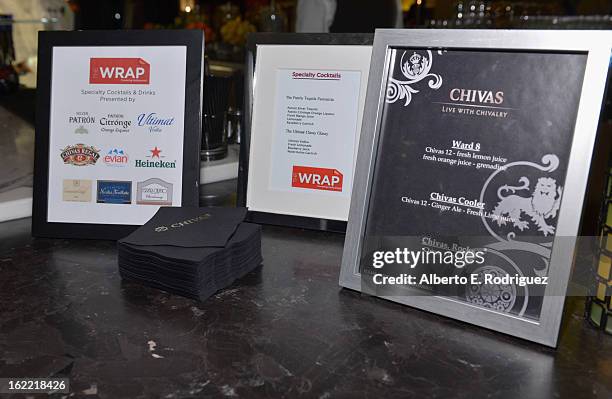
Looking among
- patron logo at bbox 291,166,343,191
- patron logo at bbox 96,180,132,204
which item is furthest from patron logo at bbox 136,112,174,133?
patron logo at bbox 291,166,343,191

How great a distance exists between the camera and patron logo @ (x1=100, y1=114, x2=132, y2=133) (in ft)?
3.38

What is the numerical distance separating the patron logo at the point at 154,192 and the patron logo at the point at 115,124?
0.32 ft

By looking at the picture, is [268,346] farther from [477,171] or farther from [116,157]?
[116,157]

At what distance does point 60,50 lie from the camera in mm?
1036

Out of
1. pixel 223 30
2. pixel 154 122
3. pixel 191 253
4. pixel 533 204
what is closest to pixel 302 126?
pixel 154 122

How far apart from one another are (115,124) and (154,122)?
7 cm

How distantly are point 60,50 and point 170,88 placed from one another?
20 cm

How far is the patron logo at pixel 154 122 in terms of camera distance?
1024 millimetres

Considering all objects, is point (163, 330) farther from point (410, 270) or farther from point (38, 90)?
point (38, 90)

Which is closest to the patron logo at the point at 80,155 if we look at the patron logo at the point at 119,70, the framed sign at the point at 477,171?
the patron logo at the point at 119,70

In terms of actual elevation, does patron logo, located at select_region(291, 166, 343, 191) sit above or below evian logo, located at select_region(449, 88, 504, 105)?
below

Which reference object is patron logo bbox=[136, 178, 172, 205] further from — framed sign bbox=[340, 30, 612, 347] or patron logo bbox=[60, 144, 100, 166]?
framed sign bbox=[340, 30, 612, 347]

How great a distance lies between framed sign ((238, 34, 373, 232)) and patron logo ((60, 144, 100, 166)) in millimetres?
262

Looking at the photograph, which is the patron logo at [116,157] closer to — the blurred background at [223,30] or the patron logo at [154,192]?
the patron logo at [154,192]
